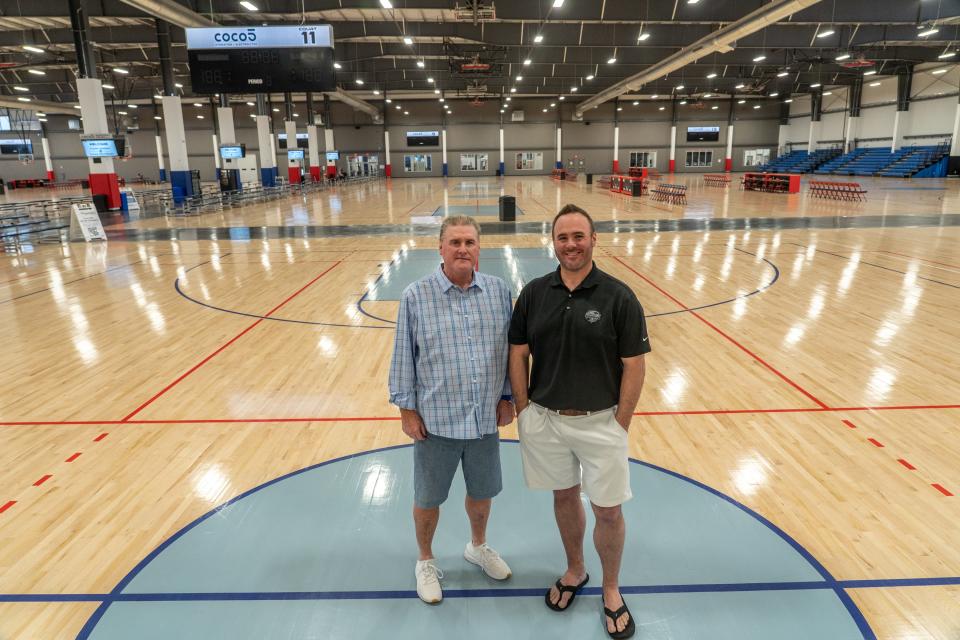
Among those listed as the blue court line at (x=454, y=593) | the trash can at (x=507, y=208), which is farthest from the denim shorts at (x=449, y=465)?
the trash can at (x=507, y=208)

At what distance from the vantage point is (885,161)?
4009 cm

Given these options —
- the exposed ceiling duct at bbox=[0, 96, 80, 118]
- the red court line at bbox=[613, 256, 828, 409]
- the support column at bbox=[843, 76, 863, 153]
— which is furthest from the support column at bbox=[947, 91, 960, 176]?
the exposed ceiling duct at bbox=[0, 96, 80, 118]

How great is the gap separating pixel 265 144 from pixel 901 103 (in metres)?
39.9

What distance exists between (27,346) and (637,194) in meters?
26.2

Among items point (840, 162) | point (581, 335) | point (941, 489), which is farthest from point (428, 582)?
point (840, 162)

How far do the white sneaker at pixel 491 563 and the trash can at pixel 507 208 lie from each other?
16844 mm

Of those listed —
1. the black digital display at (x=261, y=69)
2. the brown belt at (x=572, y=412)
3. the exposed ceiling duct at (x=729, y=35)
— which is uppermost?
the exposed ceiling duct at (x=729, y=35)

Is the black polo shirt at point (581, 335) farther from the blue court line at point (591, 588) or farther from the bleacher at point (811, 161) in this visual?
the bleacher at point (811, 161)

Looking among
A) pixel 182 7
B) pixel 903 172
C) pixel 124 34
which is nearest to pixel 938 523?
pixel 182 7

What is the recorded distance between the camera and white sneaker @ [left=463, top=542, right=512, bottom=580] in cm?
301

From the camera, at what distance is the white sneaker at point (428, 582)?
287 cm

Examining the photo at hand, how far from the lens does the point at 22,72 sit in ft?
112

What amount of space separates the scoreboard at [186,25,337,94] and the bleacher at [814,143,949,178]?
1481 inches

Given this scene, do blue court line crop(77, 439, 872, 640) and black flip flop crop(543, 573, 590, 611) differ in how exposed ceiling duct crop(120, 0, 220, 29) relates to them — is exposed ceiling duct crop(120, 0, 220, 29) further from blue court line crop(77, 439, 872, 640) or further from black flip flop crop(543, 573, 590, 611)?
black flip flop crop(543, 573, 590, 611)
